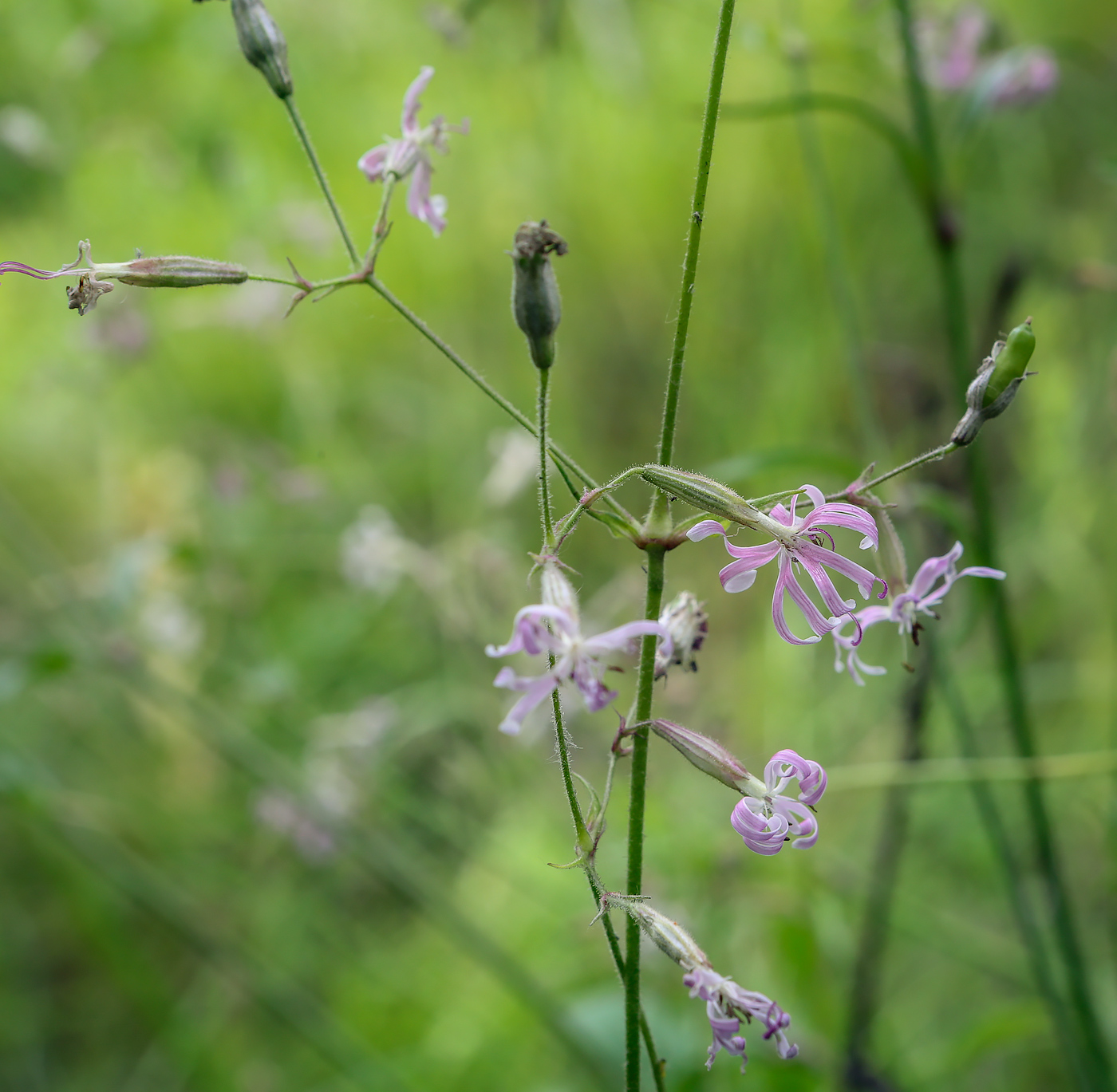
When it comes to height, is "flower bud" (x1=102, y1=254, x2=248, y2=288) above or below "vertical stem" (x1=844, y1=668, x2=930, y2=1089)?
below

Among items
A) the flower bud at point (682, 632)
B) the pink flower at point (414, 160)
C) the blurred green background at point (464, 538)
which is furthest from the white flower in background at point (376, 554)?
the flower bud at point (682, 632)

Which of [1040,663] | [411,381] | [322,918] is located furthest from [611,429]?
[322,918]

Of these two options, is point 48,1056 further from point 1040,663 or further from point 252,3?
point 1040,663

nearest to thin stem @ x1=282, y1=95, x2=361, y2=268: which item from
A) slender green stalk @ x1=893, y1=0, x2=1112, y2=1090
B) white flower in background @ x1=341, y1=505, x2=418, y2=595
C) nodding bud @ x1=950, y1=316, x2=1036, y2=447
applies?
nodding bud @ x1=950, y1=316, x2=1036, y2=447

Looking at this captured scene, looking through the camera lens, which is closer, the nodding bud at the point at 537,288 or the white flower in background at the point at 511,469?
the nodding bud at the point at 537,288

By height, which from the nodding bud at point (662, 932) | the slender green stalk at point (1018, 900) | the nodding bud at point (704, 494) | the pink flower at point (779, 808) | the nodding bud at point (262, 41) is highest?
the slender green stalk at point (1018, 900)

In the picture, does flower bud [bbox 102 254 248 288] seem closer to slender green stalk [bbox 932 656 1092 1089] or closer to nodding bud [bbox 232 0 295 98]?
nodding bud [bbox 232 0 295 98]

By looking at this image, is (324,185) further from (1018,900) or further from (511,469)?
(511,469)

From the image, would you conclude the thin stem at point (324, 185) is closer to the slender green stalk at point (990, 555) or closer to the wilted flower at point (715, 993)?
the wilted flower at point (715, 993)
